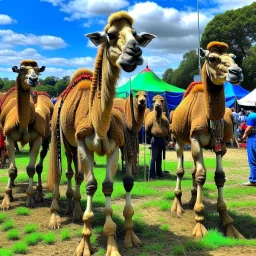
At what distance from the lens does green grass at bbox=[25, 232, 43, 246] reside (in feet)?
16.7

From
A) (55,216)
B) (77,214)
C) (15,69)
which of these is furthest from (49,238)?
(15,69)

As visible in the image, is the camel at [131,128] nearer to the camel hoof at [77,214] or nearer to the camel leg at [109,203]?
the camel leg at [109,203]

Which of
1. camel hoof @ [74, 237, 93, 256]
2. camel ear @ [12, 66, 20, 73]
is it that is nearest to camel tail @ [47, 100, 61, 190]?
camel ear @ [12, 66, 20, 73]

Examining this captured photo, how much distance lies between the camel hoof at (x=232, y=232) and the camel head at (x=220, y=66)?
7.84 feet

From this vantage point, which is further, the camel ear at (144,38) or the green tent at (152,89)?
the green tent at (152,89)

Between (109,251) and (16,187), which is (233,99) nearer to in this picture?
(16,187)

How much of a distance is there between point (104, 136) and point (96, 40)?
50.3 inches

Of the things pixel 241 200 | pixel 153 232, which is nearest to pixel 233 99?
pixel 241 200

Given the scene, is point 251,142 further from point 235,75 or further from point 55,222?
point 55,222

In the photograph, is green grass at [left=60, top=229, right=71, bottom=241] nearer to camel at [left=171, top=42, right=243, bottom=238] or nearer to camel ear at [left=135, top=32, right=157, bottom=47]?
camel at [left=171, top=42, right=243, bottom=238]

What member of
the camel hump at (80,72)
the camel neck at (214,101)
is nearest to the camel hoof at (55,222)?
Answer: the camel hump at (80,72)

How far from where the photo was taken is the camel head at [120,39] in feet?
12.1

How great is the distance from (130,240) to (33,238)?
153 centimetres

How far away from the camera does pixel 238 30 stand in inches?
1441
